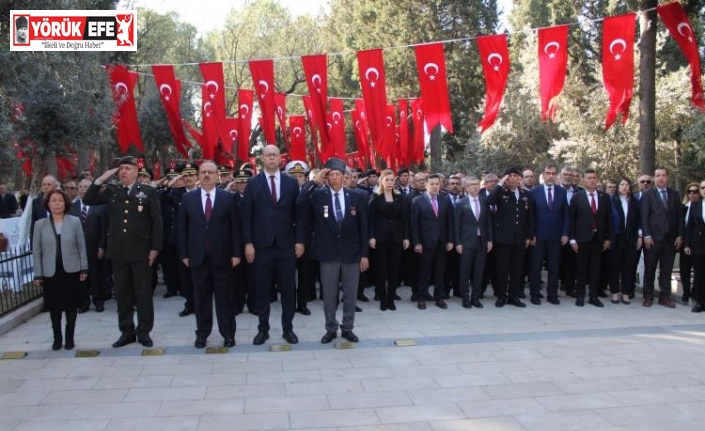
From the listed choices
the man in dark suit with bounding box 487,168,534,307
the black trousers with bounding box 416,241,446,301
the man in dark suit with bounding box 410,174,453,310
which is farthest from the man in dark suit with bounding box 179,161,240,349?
the man in dark suit with bounding box 487,168,534,307

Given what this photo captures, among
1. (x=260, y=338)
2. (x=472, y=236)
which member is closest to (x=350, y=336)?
(x=260, y=338)

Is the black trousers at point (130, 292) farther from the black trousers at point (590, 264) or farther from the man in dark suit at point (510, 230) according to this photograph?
the black trousers at point (590, 264)

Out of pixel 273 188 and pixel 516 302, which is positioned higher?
pixel 273 188

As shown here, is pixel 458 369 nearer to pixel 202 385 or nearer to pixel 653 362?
pixel 653 362

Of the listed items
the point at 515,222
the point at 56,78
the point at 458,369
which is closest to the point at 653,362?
the point at 458,369

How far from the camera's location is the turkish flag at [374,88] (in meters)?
10.8

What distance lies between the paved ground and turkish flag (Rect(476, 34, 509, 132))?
4457mm

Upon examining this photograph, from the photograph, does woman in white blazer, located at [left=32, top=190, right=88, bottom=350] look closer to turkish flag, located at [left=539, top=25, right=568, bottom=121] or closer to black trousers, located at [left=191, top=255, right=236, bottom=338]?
black trousers, located at [left=191, top=255, right=236, bottom=338]

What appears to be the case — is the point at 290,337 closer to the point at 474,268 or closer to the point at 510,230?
the point at 474,268

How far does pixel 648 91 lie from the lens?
1018cm

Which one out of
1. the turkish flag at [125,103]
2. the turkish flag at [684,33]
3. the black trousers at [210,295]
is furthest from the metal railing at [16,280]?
the turkish flag at [684,33]

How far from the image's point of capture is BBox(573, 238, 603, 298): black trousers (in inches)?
310

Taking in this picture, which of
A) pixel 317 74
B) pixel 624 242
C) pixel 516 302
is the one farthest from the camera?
pixel 317 74

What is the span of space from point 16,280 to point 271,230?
14.6 feet
